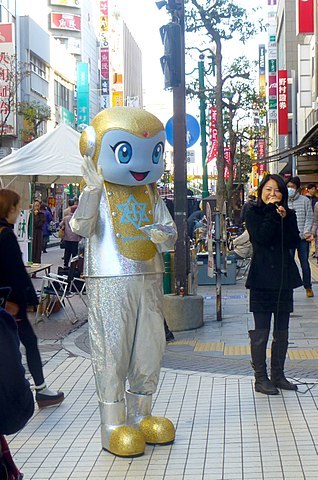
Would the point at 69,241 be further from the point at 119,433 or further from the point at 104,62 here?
the point at 104,62

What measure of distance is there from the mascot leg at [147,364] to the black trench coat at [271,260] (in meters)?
1.49

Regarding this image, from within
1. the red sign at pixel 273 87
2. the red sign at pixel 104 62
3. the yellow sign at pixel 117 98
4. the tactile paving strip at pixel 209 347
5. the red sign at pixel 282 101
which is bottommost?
the tactile paving strip at pixel 209 347

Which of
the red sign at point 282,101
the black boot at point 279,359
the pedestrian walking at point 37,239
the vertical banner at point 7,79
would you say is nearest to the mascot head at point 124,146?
the black boot at point 279,359

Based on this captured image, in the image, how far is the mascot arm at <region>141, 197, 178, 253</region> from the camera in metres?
5.32

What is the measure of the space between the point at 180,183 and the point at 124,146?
15.6ft

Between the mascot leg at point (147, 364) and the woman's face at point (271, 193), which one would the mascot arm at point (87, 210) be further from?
the woman's face at point (271, 193)

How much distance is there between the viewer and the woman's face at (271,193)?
673cm

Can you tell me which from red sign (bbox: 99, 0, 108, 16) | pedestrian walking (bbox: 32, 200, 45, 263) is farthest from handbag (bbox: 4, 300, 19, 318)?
red sign (bbox: 99, 0, 108, 16)

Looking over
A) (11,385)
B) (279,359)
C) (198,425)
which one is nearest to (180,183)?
(279,359)

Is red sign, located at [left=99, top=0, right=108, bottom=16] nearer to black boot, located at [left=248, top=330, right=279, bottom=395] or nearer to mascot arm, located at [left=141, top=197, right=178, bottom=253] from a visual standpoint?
black boot, located at [left=248, top=330, right=279, bottom=395]

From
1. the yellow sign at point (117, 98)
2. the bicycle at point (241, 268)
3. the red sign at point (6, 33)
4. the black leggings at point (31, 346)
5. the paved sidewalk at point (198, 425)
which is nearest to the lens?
the paved sidewalk at point (198, 425)

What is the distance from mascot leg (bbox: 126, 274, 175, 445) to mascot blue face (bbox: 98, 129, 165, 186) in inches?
26.4

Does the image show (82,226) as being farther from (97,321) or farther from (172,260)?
(172,260)

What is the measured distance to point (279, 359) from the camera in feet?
22.5
